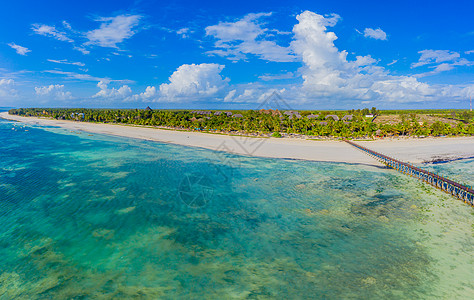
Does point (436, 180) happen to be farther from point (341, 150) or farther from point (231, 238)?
point (231, 238)

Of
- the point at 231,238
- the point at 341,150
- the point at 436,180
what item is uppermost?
the point at 341,150

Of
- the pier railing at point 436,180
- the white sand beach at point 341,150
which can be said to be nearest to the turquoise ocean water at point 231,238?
the pier railing at point 436,180

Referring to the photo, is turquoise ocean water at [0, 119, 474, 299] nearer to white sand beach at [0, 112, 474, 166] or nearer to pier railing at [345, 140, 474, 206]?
pier railing at [345, 140, 474, 206]

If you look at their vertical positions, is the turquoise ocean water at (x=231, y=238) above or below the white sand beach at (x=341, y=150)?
below

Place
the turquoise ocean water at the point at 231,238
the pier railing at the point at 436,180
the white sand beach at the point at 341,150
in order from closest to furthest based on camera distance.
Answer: the turquoise ocean water at the point at 231,238 → the pier railing at the point at 436,180 → the white sand beach at the point at 341,150

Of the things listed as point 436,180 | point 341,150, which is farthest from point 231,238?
point 341,150

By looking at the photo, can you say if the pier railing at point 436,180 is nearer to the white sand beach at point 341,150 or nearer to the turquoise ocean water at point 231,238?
the turquoise ocean water at point 231,238

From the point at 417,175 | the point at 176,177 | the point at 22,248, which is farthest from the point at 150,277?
the point at 417,175

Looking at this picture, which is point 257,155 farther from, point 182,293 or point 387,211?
point 182,293

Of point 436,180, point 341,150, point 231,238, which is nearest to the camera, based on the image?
point 231,238
